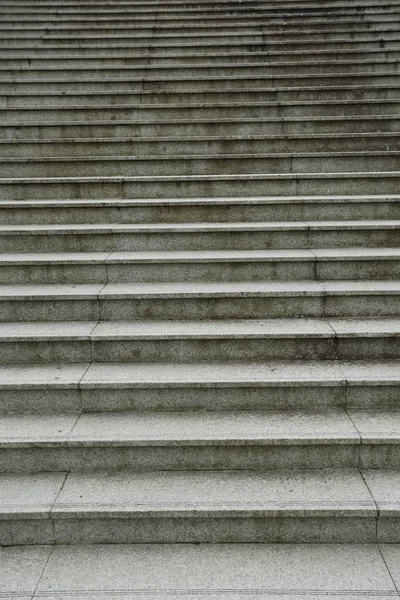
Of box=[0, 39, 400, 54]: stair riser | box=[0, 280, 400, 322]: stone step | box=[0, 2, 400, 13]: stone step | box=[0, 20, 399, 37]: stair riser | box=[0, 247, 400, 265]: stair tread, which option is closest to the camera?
box=[0, 280, 400, 322]: stone step

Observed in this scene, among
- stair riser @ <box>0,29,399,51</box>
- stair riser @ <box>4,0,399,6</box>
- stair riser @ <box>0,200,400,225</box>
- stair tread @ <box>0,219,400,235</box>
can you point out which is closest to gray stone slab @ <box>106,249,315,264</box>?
stair tread @ <box>0,219,400,235</box>

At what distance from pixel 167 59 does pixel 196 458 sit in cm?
635

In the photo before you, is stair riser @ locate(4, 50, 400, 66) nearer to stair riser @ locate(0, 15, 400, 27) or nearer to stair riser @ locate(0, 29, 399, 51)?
stair riser @ locate(0, 29, 399, 51)

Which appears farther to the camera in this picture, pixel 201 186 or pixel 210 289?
pixel 201 186

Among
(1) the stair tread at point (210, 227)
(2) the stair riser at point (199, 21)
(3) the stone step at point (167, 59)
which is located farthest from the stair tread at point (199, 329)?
(2) the stair riser at point (199, 21)

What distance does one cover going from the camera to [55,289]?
13.3 ft

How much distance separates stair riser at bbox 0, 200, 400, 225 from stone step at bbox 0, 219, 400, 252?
0.20 meters

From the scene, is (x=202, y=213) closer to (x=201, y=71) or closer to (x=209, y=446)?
(x=209, y=446)

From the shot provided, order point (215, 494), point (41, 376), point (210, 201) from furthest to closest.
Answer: point (210, 201) < point (41, 376) < point (215, 494)

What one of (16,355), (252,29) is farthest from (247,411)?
(252,29)

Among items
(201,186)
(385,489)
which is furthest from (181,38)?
(385,489)

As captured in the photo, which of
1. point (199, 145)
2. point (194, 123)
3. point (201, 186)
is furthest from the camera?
point (194, 123)

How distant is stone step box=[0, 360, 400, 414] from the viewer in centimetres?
329

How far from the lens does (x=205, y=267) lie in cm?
419
